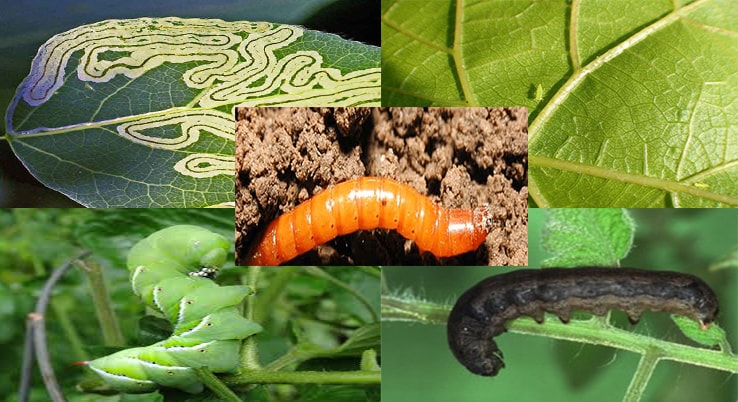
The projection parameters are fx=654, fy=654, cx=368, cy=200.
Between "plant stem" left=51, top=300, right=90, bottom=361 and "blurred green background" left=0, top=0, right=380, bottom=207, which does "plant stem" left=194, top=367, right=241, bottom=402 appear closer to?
"plant stem" left=51, top=300, right=90, bottom=361

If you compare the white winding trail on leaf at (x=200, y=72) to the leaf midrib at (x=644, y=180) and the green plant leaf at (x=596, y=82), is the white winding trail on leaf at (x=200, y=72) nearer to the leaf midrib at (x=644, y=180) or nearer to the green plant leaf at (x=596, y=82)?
the green plant leaf at (x=596, y=82)

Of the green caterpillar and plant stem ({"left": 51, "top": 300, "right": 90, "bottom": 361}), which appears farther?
plant stem ({"left": 51, "top": 300, "right": 90, "bottom": 361})

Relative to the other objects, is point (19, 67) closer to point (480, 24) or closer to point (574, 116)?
point (480, 24)

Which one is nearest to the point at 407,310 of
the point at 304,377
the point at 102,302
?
the point at 304,377

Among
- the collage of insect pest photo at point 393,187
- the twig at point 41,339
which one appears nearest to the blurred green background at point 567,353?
the collage of insect pest photo at point 393,187

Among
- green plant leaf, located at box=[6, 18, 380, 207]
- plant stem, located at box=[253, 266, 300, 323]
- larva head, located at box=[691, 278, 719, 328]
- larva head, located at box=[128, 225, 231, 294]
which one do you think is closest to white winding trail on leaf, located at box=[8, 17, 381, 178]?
green plant leaf, located at box=[6, 18, 380, 207]
